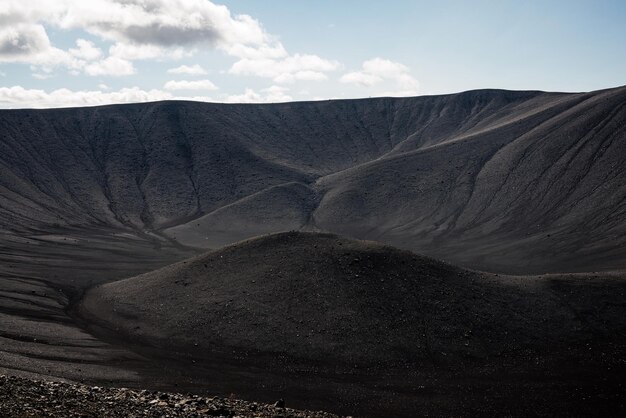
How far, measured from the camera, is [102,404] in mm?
22203

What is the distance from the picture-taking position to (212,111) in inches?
6526

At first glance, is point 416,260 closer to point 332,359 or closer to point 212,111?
point 332,359

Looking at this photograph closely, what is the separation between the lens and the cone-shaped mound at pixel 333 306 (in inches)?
1689

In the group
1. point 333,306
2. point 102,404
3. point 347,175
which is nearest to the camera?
point 102,404

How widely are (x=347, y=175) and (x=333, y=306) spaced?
273 ft

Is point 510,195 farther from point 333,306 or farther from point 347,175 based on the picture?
point 333,306

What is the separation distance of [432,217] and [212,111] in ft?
281

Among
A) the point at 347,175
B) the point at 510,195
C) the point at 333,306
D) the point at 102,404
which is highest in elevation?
the point at 347,175

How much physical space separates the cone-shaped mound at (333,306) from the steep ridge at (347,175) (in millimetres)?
26971

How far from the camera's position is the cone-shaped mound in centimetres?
4291

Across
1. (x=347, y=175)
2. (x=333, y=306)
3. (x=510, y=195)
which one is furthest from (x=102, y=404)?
(x=347, y=175)

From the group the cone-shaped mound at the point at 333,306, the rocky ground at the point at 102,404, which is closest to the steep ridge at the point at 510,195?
the cone-shaped mound at the point at 333,306

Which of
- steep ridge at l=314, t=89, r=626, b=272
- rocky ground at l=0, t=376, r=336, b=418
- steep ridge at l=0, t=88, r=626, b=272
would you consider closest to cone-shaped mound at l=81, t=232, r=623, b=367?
rocky ground at l=0, t=376, r=336, b=418

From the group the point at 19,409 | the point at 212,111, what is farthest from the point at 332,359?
the point at 212,111
